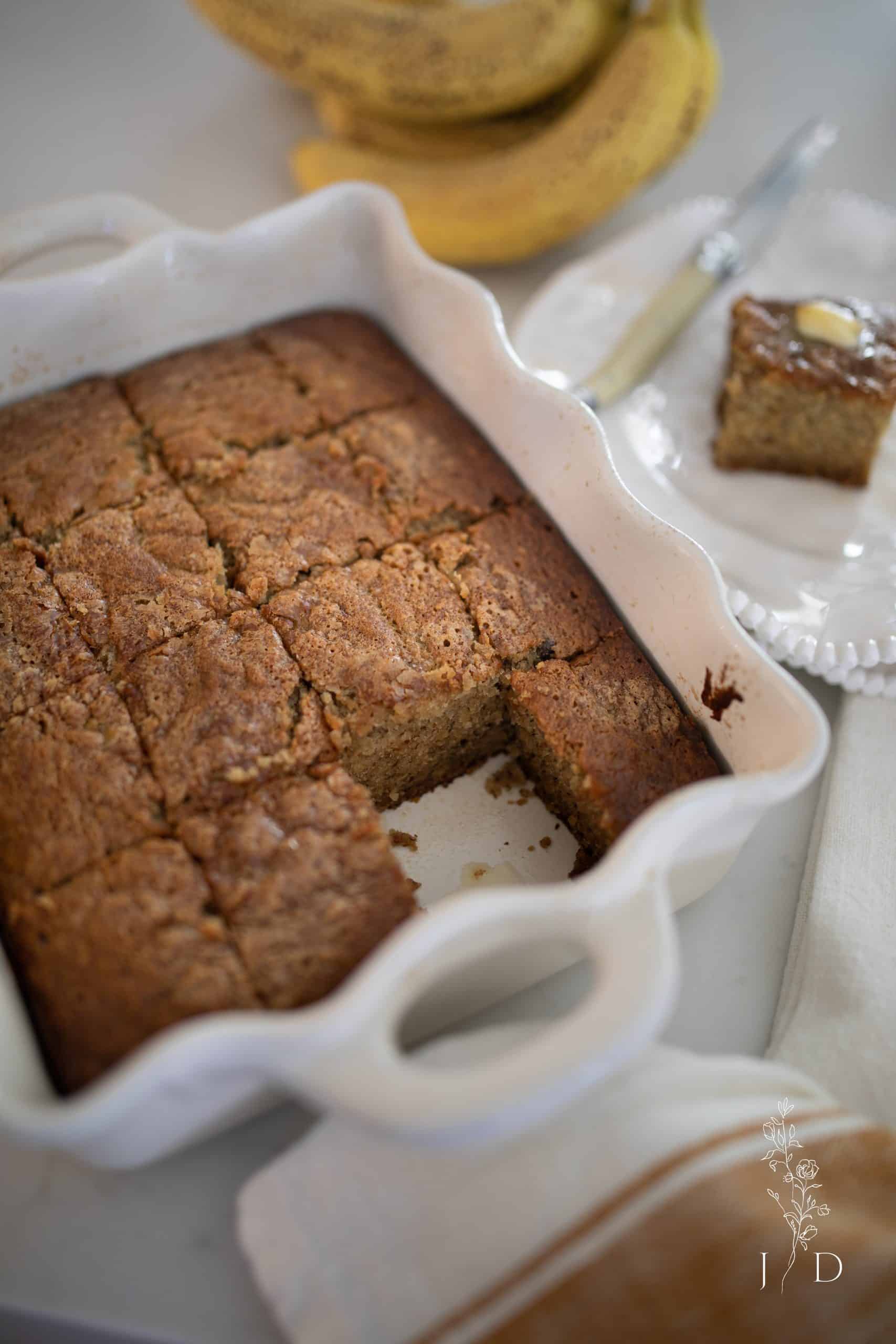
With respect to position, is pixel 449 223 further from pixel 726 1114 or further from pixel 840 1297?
pixel 840 1297

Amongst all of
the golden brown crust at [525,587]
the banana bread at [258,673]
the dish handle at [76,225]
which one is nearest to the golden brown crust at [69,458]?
the banana bread at [258,673]

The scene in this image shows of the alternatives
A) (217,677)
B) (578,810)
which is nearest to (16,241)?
(217,677)

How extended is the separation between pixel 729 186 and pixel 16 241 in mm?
1851

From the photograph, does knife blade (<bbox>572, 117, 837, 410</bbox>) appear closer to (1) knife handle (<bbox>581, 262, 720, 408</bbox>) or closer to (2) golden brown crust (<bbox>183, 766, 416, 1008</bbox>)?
(1) knife handle (<bbox>581, 262, 720, 408</bbox>)

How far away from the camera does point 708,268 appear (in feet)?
7.45

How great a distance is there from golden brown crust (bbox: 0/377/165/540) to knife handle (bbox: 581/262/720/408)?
3.09 feet

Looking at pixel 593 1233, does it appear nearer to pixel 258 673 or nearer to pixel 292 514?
pixel 258 673

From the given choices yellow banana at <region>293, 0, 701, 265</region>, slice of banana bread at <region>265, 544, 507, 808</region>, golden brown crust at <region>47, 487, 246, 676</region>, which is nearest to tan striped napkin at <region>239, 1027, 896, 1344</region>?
slice of banana bread at <region>265, 544, 507, 808</region>

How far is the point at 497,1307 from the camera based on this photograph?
1.12 metres

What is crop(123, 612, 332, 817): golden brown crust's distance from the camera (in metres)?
1.45

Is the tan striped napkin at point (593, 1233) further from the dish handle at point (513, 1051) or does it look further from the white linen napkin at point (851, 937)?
the white linen napkin at point (851, 937)

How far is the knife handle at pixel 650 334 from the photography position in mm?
2123

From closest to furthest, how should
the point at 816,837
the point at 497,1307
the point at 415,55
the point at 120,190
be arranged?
the point at 497,1307 < the point at 816,837 < the point at 415,55 < the point at 120,190

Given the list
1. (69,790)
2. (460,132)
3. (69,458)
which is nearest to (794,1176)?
(69,790)
